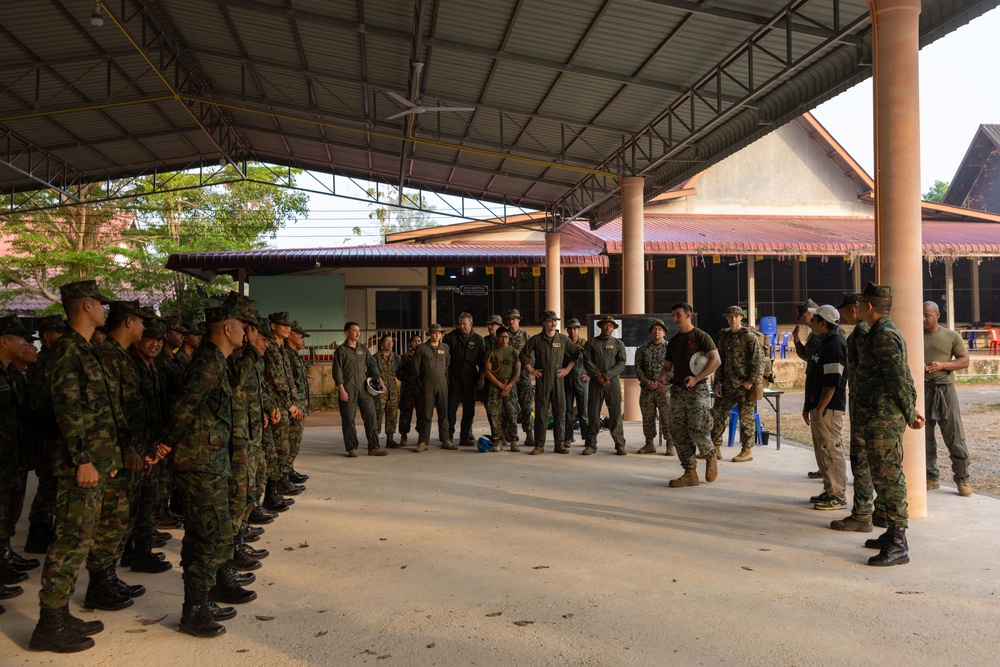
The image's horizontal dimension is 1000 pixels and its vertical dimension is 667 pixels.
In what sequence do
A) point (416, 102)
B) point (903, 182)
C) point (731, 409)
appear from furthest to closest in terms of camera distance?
point (416, 102) < point (731, 409) < point (903, 182)

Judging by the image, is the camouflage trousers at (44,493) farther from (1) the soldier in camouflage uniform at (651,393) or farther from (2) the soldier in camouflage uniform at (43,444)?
(1) the soldier in camouflage uniform at (651,393)

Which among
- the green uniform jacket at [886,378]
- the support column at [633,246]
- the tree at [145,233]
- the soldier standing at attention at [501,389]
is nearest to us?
the green uniform jacket at [886,378]

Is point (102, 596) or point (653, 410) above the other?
point (653, 410)

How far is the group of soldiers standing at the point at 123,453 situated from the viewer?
3863 millimetres

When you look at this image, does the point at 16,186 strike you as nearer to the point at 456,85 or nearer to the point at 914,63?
the point at 456,85

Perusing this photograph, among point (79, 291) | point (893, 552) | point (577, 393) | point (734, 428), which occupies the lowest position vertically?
point (893, 552)

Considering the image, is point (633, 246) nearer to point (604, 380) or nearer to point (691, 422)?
point (604, 380)

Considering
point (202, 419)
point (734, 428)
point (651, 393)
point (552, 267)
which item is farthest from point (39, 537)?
point (552, 267)

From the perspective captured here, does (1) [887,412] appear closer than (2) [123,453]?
No

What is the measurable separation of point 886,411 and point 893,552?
937 mm

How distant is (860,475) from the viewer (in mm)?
5895

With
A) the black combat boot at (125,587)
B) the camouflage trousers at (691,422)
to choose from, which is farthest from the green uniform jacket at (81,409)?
the camouflage trousers at (691,422)

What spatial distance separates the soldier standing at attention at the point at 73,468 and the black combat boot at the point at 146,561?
1.04 m

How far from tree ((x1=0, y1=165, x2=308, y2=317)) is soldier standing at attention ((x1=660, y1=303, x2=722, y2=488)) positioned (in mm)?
11760
